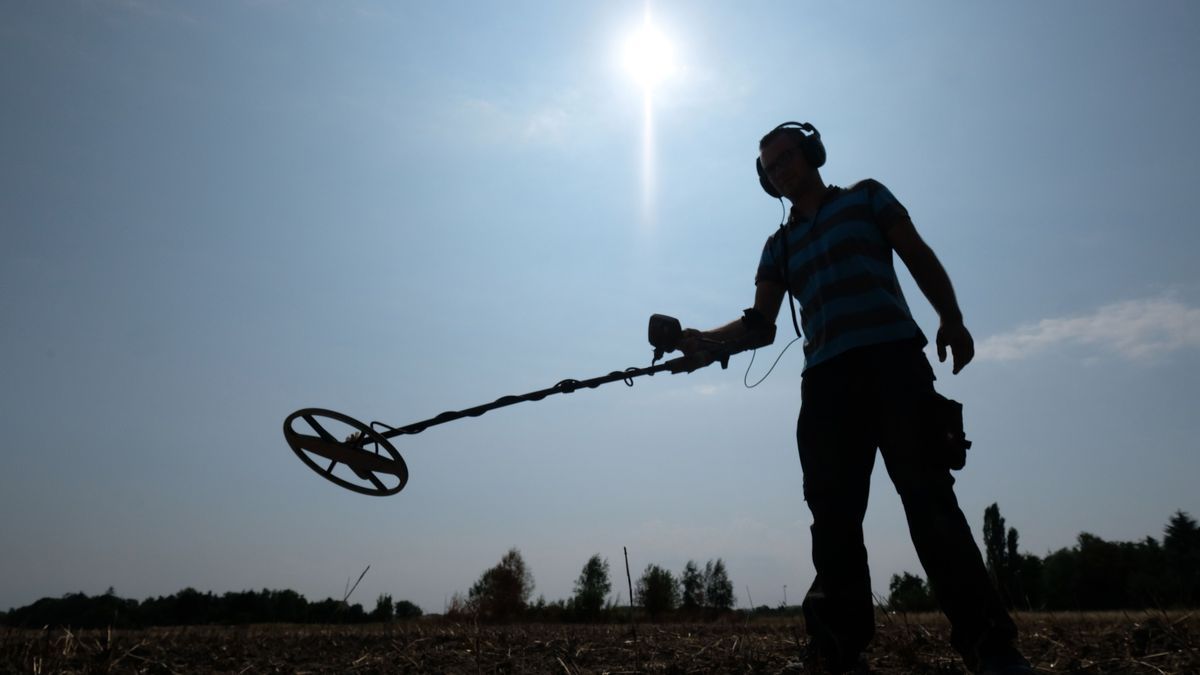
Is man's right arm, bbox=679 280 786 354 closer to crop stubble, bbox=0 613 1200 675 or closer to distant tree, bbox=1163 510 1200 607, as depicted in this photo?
crop stubble, bbox=0 613 1200 675

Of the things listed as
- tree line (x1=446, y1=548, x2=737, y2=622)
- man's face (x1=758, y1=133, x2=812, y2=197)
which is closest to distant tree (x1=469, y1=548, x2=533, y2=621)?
Result: tree line (x1=446, y1=548, x2=737, y2=622)

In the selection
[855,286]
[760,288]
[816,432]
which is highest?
[760,288]

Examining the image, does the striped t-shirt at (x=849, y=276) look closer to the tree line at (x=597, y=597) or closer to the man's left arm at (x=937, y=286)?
the man's left arm at (x=937, y=286)

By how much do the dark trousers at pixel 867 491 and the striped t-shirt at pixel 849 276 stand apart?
9cm

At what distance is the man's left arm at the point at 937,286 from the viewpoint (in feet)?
10.9

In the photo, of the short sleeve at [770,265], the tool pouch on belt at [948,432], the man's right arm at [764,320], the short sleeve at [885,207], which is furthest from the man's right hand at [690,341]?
the tool pouch on belt at [948,432]

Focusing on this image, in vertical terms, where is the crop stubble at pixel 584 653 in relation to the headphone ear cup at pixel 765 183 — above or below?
below

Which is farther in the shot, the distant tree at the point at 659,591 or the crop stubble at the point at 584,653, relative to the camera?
the distant tree at the point at 659,591

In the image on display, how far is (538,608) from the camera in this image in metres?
16.6

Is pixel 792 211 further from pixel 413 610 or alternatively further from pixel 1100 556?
pixel 1100 556

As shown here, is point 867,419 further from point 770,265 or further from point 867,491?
point 770,265

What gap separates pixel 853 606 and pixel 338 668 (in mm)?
2945

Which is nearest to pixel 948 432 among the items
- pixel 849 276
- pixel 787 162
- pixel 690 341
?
pixel 849 276

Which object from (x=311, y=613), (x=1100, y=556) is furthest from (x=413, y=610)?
(x=1100, y=556)
